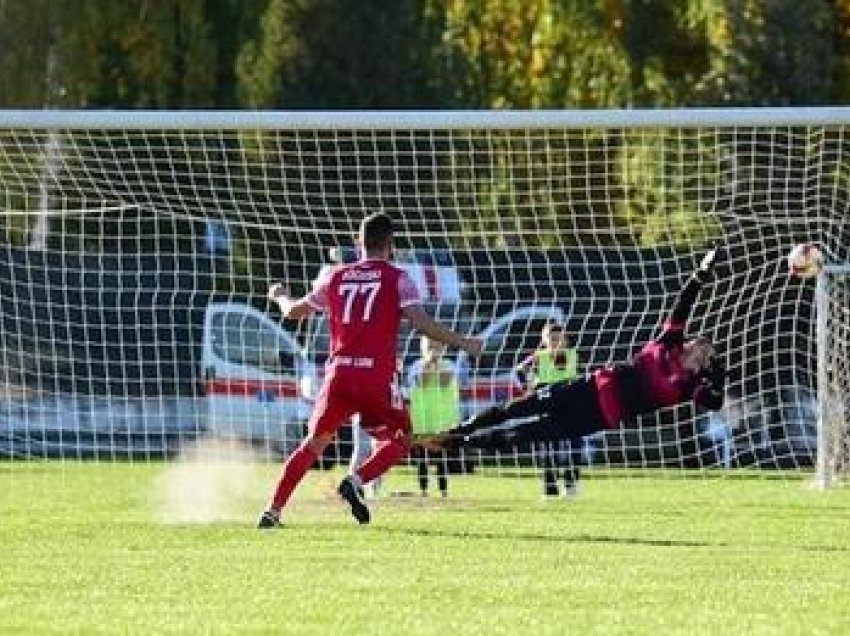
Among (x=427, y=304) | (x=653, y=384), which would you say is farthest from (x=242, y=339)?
(x=653, y=384)

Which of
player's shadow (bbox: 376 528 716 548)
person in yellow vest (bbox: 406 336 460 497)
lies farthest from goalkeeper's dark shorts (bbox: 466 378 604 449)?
person in yellow vest (bbox: 406 336 460 497)

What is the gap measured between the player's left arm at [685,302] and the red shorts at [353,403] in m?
1.88

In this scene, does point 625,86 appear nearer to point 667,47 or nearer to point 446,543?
point 667,47

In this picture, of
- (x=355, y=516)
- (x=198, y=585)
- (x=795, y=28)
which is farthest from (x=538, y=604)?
(x=795, y=28)

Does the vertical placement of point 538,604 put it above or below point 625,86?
below

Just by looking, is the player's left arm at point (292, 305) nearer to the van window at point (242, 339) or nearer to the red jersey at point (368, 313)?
the red jersey at point (368, 313)

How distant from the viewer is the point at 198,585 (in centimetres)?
1259

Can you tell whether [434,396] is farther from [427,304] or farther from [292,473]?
[292,473]

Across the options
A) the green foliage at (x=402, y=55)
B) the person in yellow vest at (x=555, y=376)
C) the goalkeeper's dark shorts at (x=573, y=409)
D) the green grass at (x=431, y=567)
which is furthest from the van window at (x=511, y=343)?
the green foliage at (x=402, y=55)

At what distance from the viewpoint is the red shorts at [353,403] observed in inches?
637

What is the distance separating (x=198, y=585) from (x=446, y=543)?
302 cm

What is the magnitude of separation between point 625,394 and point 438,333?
1.68 meters

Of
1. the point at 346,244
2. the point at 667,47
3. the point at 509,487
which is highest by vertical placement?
the point at 667,47

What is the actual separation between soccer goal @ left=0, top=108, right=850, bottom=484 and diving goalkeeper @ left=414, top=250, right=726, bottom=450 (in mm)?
5175
